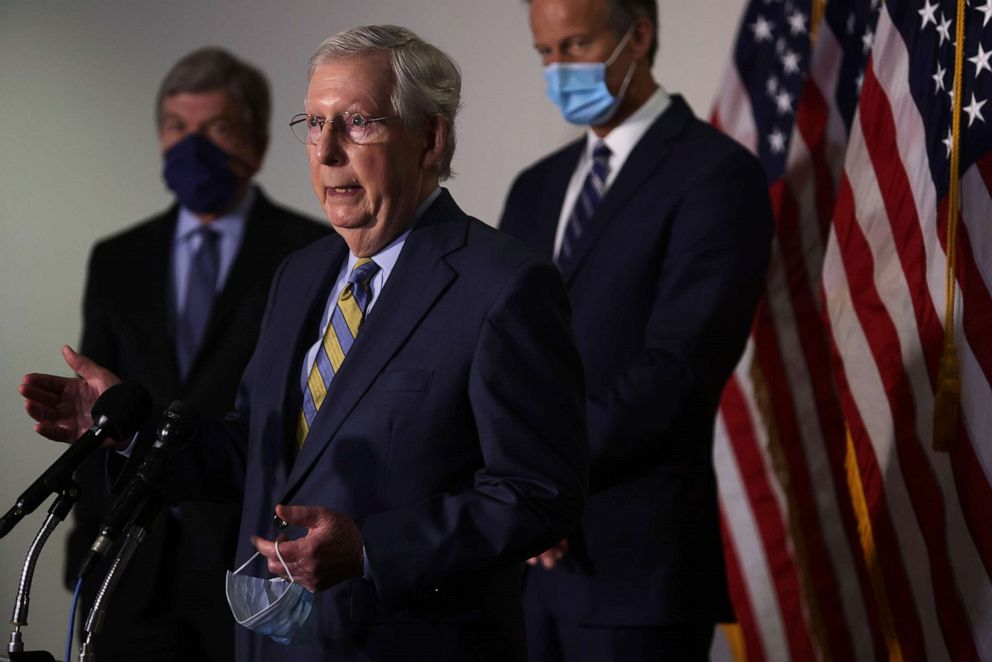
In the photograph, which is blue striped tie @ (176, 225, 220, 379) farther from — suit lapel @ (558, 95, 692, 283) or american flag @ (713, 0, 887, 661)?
american flag @ (713, 0, 887, 661)

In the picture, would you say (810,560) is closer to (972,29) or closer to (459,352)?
(972,29)

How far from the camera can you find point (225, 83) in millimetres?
3357

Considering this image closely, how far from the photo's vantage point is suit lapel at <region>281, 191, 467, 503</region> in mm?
1765

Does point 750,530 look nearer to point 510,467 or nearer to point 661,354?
point 661,354

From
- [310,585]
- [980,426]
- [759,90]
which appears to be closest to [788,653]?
[980,426]

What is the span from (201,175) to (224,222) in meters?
0.13

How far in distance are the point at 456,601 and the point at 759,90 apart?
93.9 inches

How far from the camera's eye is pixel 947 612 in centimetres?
266

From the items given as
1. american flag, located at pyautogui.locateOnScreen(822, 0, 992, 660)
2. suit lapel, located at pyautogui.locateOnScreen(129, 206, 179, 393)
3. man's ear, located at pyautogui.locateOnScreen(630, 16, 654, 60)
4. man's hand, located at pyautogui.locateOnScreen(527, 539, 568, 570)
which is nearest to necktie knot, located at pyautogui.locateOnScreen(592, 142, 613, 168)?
man's ear, located at pyautogui.locateOnScreen(630, 16, 654, 60)

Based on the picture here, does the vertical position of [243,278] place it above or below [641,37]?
below

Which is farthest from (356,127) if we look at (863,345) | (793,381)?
(793,381)

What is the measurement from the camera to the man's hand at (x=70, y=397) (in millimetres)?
1871

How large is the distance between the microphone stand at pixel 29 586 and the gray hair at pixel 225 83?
→ 1877mm

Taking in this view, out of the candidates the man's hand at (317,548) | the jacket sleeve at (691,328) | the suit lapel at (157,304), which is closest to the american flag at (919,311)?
the jacket sleeve at (691,328)
